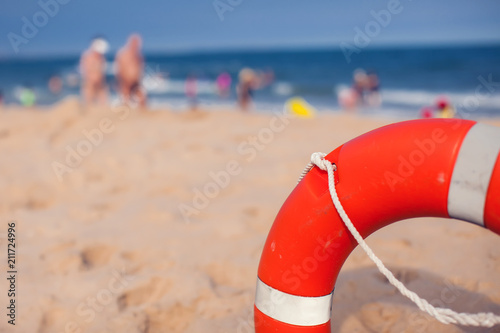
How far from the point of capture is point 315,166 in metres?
1.47

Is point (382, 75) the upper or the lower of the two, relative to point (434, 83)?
upper

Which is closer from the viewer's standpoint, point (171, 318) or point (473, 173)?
point (473, 173)

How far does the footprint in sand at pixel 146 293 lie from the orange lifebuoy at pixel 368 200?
0.80 m

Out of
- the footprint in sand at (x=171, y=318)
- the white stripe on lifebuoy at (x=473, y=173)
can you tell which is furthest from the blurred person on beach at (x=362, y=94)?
the white stripe on lifebuoy at (x=473, y=173)

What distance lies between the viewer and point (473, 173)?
3.76 ft

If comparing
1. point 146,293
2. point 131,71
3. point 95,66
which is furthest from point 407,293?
point 95,66

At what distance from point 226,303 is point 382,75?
22.3 meters

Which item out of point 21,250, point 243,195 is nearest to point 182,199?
point 243,195

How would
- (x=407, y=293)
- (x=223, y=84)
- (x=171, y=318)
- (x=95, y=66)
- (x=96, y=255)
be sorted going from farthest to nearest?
(x=223, y=84), (x=95, y=66), (x=96, y=255), (x=171, y=318), (x=407, y=293)

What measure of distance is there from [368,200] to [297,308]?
45cm

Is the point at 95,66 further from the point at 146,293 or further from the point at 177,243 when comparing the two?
the point at 146,293

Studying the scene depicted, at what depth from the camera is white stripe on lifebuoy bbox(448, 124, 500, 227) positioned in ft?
3.74

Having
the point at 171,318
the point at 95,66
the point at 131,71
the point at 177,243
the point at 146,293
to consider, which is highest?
the point at 95,66

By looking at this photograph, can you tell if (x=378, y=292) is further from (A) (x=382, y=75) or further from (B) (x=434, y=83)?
(A) (x=382, y=75)
